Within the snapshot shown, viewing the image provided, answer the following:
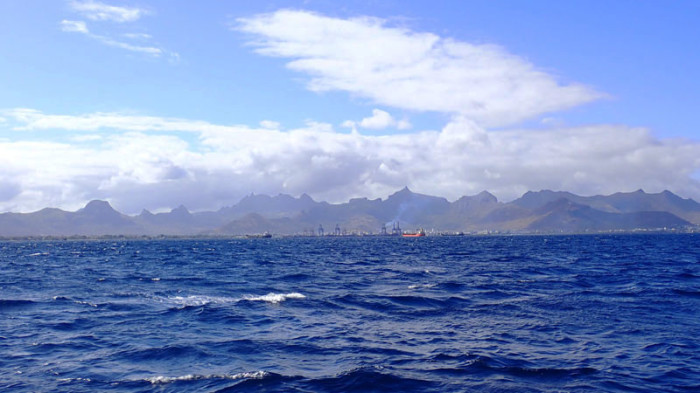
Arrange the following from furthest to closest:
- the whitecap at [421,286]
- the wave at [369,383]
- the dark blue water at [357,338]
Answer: the whitecap at [421,286], the dark blue water at [357,338], the wave at [369,383]

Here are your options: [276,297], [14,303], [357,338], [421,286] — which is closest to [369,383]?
[357,338]

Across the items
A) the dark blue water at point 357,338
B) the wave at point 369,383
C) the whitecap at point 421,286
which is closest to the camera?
the wave at point 369,383

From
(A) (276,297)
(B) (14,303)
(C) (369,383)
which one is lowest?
(B) (14,303)

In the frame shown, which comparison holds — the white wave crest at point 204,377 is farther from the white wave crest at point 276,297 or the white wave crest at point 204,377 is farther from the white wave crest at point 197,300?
the white wave crest at point 276,297

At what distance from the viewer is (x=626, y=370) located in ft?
90.3

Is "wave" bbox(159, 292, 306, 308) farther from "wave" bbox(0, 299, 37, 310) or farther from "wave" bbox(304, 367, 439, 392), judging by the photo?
"wave" bbox(304, 367, 439, 392)

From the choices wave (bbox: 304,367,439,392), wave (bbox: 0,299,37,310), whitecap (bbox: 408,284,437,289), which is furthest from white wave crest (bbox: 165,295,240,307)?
wave (bbox: 304,367,439,392)

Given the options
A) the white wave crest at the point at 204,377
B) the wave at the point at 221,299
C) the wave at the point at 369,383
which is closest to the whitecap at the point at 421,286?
the wave at the point at 221,299

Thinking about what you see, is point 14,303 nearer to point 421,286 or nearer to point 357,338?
point 357,338

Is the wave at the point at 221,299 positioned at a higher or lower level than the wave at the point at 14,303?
higher

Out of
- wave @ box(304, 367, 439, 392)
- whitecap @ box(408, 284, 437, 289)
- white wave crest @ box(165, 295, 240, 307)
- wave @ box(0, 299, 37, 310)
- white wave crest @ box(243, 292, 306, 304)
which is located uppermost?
wave @ box(304, 367, 439, 392)

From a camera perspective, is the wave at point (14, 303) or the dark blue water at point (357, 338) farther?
the wave at point (14, 303)

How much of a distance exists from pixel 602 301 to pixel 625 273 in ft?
107

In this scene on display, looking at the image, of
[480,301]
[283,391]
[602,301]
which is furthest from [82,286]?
[602,301]
